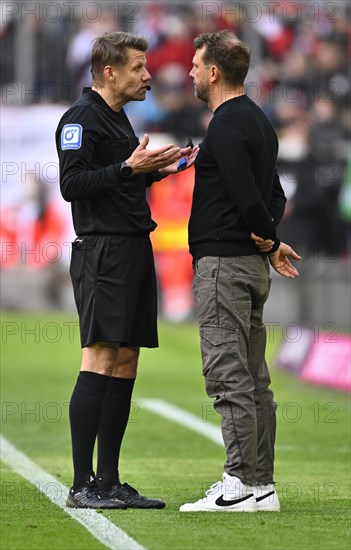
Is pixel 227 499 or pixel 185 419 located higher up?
pixel 227 499

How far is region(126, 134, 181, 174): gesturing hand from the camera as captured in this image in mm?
6852

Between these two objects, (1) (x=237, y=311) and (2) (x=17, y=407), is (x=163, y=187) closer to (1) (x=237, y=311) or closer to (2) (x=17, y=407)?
(2) (x=17, y=407)

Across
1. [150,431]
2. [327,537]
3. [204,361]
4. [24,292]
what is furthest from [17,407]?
[24,292]

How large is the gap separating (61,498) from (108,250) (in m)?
1.30

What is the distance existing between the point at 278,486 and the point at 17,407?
497cm

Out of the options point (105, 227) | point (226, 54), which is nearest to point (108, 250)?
point (105, 227)

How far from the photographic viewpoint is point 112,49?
23.0 ft

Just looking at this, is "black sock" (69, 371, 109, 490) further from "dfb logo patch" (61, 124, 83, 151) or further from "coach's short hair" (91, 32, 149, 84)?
"coach's short hair" (91, 32, 149, 84)

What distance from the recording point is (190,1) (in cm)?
2345

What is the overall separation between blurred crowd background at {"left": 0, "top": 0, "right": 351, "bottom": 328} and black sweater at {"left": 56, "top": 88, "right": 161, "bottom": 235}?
14.5 metres

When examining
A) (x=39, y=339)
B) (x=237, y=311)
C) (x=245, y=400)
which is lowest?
(x=39, y=339)

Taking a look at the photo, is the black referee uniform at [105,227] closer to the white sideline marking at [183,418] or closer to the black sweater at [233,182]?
the black sweater at [233,182]

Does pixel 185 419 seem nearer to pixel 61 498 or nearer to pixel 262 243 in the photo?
pixel 61 498

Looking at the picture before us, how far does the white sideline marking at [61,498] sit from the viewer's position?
5.88m
